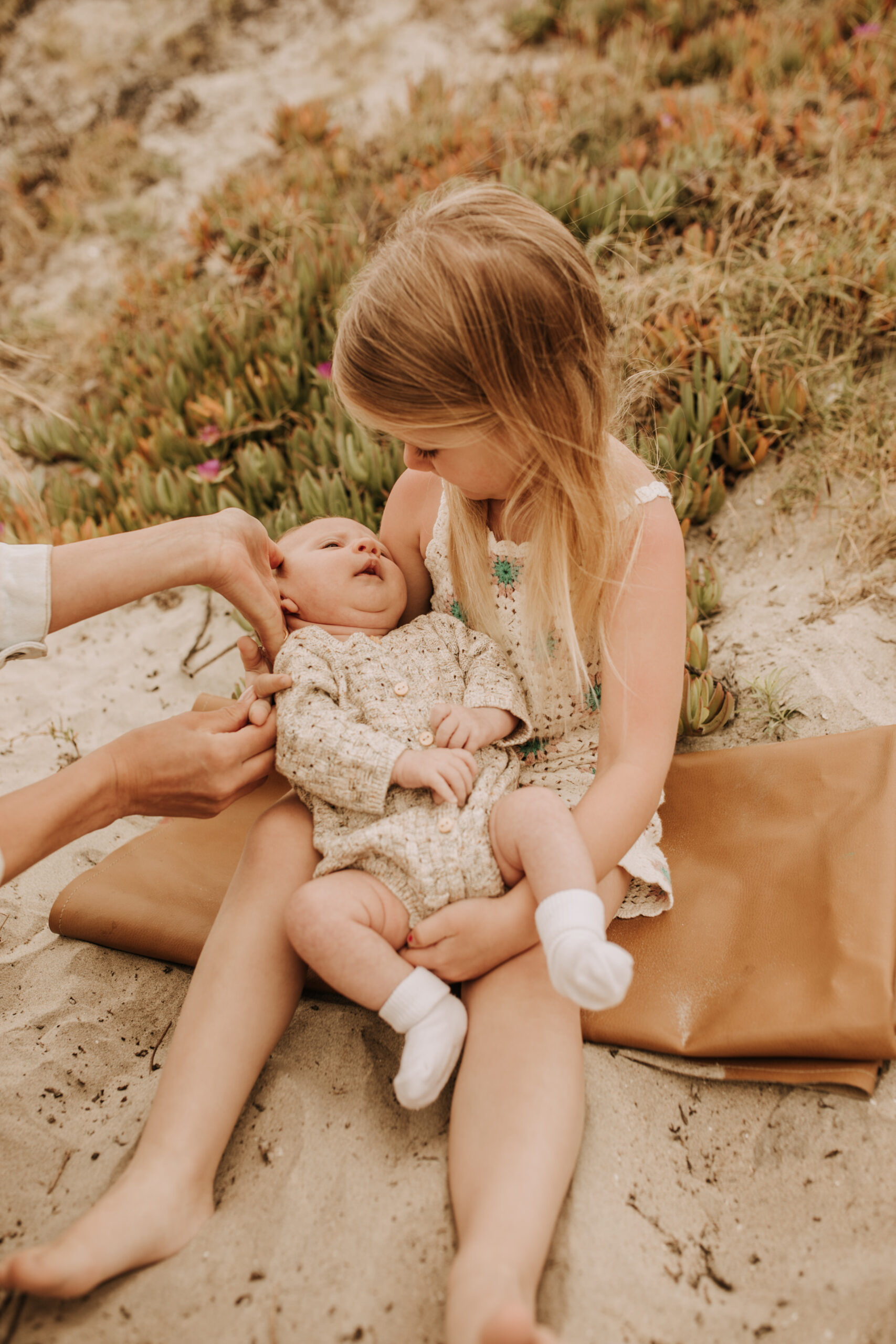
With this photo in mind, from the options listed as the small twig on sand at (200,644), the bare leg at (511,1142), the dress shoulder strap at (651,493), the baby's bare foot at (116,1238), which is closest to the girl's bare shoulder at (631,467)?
the dress shoulder strap at (651,493)

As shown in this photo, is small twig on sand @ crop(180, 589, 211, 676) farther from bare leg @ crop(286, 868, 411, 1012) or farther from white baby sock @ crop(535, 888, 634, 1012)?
white baby sock @ crop(535, 888, 634, 1012)

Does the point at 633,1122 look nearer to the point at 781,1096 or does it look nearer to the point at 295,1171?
the point at 781,1096

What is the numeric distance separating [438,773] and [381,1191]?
2.53 ft

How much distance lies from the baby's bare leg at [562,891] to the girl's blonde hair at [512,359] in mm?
389

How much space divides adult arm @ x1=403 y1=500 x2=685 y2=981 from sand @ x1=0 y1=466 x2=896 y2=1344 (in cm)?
37

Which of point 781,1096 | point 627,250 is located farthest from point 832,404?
point 781,1096

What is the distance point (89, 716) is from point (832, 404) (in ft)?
9.79

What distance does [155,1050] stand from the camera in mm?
2051

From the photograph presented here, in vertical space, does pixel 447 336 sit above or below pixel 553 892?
above

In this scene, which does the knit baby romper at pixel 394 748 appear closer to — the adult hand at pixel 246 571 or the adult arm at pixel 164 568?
the adult hand at pixel 246 571

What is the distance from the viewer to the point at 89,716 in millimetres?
3238

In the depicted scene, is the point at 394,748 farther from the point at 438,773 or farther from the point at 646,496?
the point at 646,496

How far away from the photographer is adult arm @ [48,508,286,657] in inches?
74.7

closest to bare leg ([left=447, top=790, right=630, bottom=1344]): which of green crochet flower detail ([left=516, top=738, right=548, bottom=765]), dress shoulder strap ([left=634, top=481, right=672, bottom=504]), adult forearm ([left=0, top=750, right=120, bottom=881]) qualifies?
green crochet flower detail ([left=516, top=738, right=548, bottom=765])
